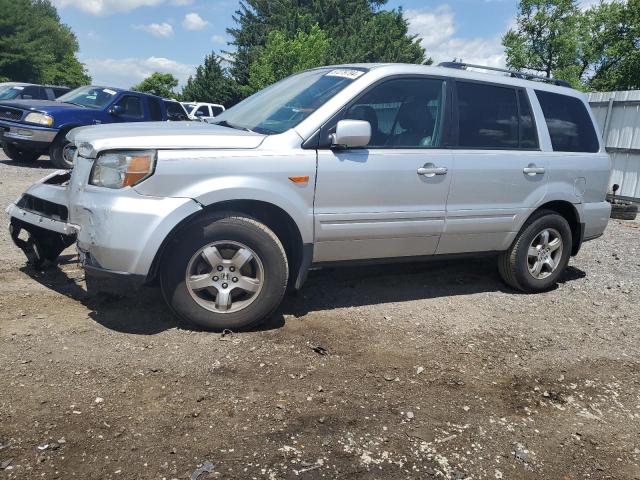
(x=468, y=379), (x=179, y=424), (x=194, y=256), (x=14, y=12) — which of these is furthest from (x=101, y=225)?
(x=14, y=12)

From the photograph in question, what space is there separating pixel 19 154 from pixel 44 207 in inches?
A: 386

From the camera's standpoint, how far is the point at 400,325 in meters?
4.37

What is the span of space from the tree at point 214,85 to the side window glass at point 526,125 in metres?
45.7

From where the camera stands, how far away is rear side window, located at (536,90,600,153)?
526cm

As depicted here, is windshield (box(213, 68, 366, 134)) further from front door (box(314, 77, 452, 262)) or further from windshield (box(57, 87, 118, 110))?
windshield (box(57, 87, 118, 110))

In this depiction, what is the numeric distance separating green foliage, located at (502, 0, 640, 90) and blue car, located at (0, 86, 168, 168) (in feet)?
125

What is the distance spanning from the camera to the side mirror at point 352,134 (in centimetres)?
387

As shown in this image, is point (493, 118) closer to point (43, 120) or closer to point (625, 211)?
point (625, 211)

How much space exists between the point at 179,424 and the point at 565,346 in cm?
294

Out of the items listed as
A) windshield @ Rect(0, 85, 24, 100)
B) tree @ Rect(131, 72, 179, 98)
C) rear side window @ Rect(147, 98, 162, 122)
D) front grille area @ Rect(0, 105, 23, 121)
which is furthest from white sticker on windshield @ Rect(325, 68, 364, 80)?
tree @ Rect(131, 72, 179, 98)

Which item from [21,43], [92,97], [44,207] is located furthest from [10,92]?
[21,43]

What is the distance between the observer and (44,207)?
413 cm

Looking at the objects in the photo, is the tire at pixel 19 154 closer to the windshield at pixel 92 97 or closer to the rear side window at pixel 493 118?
the windshield at pixel 92 97

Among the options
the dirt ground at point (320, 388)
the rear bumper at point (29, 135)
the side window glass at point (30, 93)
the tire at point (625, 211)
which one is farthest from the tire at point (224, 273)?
the side window glass at point (30, 93)
